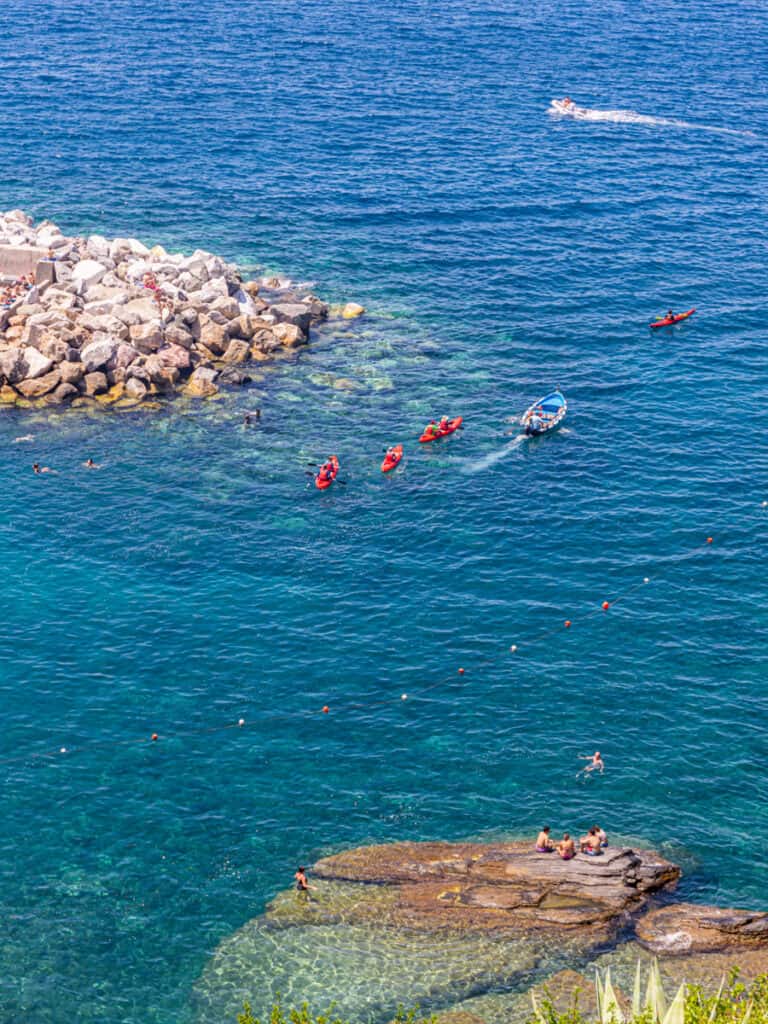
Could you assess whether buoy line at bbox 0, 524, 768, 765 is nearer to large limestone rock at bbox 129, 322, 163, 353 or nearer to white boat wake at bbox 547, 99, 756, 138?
large limestone rock at bbox 129, 322, 163, 353

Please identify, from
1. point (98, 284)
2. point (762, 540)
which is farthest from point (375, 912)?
point (98, 284)

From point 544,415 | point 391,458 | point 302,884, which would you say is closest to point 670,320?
point 544,415

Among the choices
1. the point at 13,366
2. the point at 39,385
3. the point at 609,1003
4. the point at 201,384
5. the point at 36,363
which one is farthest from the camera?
the point at 201,384

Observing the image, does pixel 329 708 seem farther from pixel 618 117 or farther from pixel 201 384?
pixel 618 117

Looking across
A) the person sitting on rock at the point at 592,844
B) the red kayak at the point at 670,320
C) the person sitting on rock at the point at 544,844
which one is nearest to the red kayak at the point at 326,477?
the person sitting on rock at the point at 544,844

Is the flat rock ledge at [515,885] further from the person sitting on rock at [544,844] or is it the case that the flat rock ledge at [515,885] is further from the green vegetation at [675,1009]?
the green vegetation at [675,1009]

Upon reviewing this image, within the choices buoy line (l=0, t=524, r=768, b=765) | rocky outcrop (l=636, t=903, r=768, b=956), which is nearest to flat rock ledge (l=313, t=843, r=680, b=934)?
rocky outcrop (l=636, t=903, r=768, b=956)
